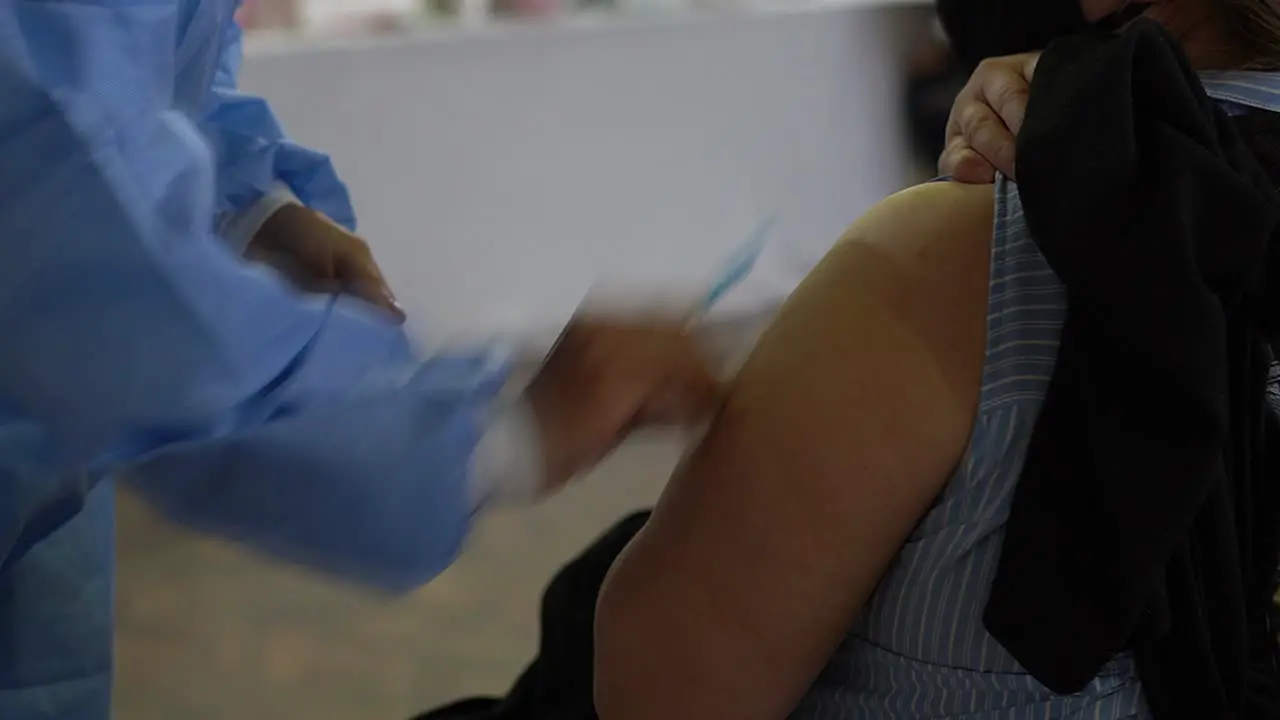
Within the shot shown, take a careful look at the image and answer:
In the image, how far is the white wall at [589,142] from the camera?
2689 mm

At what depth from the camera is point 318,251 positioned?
986 millimetres

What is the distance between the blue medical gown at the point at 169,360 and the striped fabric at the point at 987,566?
0.28 m

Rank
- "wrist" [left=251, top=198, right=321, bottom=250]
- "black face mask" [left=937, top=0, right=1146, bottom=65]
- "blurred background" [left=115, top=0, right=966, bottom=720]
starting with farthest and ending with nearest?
"blurred background" [left=115, top=0, right=966, bottom=720] < "wrist" [left=251, top=198, right=321, bottom=250] < "black face mask" [left=937, top=0, right=1146, bottom=65]

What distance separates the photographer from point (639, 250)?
3.18 metres

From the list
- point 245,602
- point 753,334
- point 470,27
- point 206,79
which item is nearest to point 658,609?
point 753,334

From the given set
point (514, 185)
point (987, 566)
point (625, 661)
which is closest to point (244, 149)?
point (625, 661)

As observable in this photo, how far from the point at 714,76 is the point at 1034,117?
8.28 feet

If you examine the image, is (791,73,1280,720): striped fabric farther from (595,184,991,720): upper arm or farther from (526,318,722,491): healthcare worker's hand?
(526,318,722,491): healthcare worker's hand

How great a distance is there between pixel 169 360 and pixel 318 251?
0.45 metres

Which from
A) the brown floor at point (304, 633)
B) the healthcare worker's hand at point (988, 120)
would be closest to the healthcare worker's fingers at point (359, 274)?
the healthcare worker's hand at point (988, 120)

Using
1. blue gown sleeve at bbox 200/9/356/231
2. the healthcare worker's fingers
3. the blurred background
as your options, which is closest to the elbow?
the healthcare worker's fingers

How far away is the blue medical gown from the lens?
524 mm

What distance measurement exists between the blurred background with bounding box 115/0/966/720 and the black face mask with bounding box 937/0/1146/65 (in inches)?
36.8

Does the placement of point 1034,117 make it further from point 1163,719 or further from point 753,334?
point 1163,719
